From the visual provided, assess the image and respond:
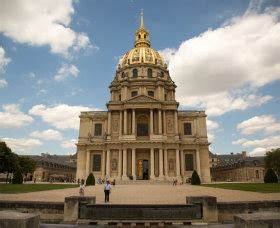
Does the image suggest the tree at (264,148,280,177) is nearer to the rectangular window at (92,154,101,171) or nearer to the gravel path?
the rectangular window at (92,154,101,171)

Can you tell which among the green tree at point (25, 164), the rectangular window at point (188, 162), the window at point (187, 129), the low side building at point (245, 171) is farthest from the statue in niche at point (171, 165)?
the green tree at point (25, 164)

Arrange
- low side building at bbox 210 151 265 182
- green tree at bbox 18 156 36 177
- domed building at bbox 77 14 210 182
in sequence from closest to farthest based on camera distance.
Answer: domed building at bbox 77 14 210 182 < green tree at bbox 18 156 36 177 < low side building at bbox 210 151 265 182

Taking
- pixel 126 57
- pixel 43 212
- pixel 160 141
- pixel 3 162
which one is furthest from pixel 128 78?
pixel 43 212

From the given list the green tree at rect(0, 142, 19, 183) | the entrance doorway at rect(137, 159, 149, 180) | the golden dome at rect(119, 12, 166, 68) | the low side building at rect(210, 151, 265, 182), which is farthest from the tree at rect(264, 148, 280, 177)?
the green tree at rect(0, 142, 19, 183)

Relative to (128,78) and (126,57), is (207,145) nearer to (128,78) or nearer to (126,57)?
(128,78)

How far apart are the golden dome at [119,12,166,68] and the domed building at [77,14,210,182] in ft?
44.7

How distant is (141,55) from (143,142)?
2405 centimetres

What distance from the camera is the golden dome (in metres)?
71.1

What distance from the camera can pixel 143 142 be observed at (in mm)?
56031

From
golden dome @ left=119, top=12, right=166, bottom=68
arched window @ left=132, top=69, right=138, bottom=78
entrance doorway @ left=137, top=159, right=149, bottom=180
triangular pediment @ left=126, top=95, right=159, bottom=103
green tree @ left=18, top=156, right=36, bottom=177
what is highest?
golden dome @ left=119, top=12, right=166, bottom=68

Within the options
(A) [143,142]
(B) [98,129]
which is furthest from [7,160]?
(A) [143,142]

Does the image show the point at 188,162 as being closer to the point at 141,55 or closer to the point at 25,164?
the point at 141,55

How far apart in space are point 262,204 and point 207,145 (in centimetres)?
4673

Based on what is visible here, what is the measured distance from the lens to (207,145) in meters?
59.6
